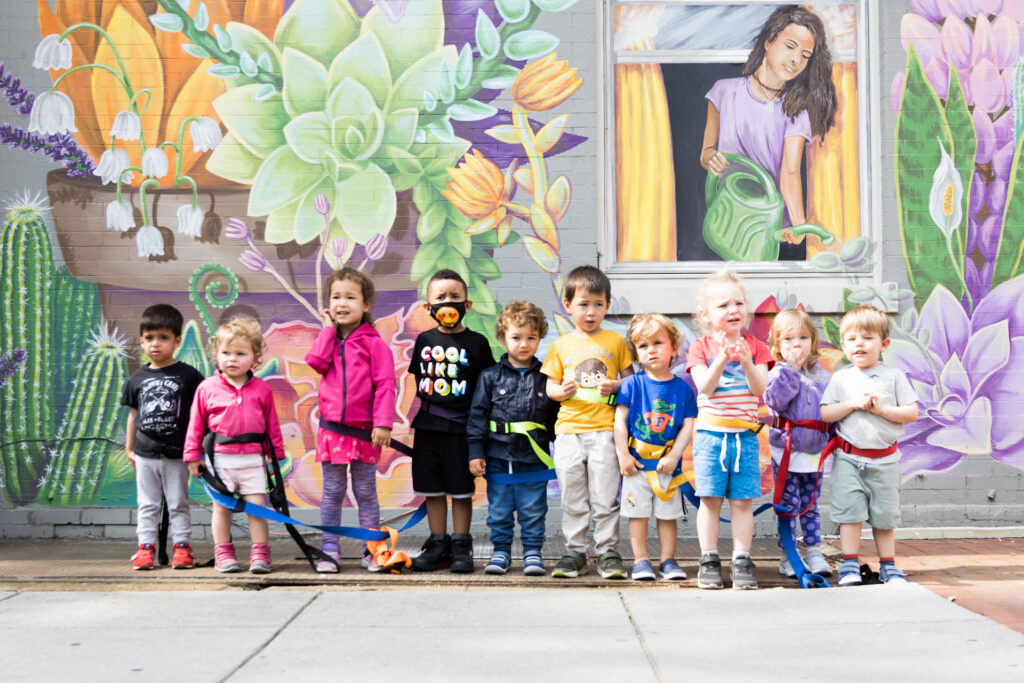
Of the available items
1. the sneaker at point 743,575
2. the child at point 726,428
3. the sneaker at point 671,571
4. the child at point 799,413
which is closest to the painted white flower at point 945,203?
the child at point 799,413

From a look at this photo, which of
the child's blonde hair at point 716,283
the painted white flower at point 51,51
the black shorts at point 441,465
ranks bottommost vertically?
the black shorts at point 441,465

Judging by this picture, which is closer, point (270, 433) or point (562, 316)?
point (270, 433)

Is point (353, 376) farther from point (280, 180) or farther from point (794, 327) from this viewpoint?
point (794, 327)

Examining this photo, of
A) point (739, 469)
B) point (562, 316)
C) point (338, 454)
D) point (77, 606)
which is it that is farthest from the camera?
point (562, 316)

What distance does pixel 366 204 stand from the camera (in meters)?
6.91

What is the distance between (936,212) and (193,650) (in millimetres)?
5618

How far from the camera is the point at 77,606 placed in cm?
466

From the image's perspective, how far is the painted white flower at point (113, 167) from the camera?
6957 millimetres

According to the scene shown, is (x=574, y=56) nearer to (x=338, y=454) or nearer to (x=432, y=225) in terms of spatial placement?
(x=432, y=225)

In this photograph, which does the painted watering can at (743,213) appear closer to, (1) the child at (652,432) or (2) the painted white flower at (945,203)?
(2) the painted white flower at (945,203)

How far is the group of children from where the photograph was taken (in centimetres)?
523

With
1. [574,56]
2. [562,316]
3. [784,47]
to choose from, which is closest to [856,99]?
[784,47]

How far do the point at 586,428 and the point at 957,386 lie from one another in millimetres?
3076

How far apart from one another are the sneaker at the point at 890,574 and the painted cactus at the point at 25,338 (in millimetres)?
5468
